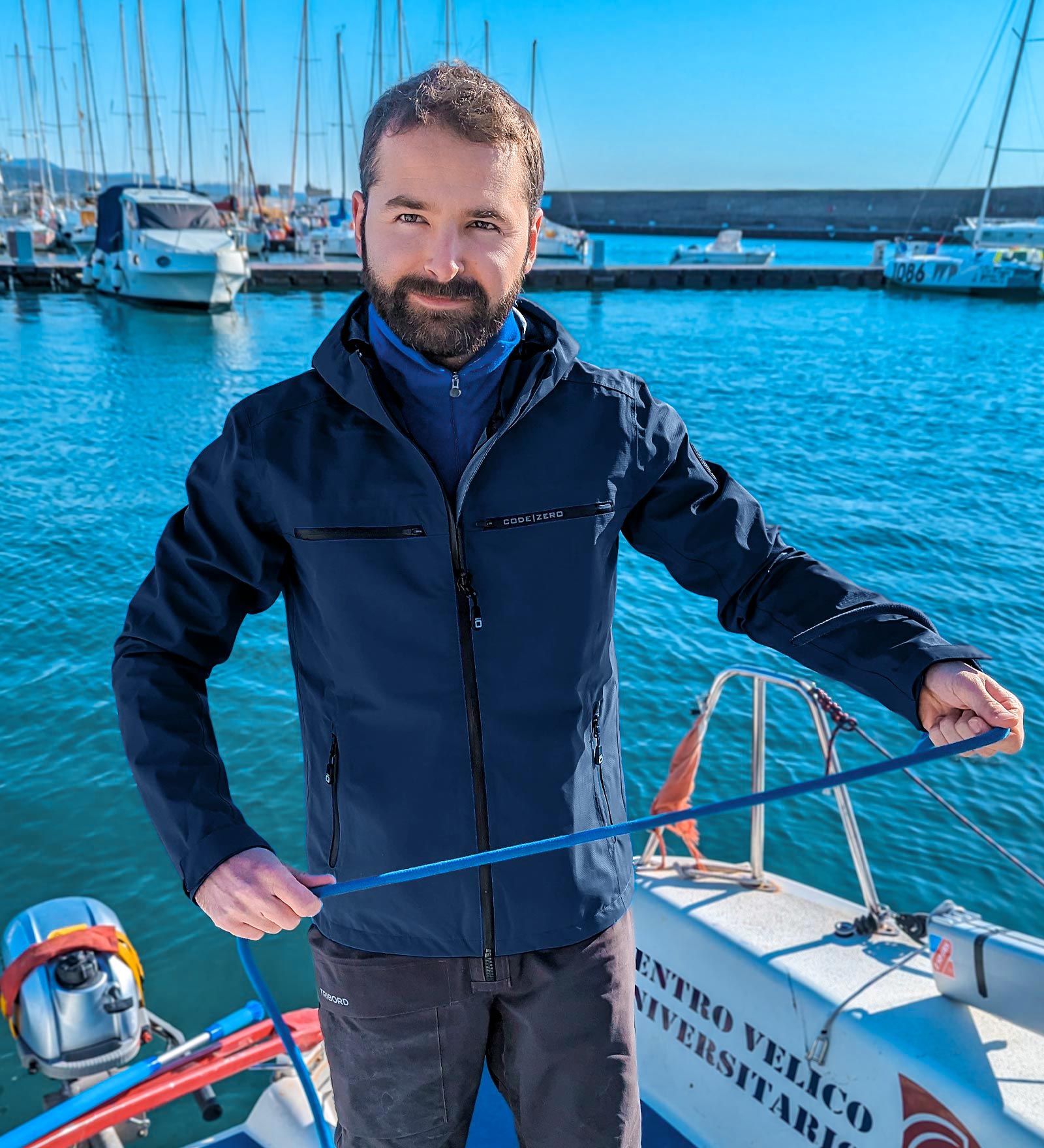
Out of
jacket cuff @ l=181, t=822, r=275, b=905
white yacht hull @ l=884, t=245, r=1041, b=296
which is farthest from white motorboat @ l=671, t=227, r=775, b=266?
jacket cuff @ l=181, t=822, r=275, b=905

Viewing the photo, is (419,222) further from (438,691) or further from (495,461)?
(438,691)

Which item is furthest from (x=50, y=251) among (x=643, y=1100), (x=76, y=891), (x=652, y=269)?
(x=643, y=1100)

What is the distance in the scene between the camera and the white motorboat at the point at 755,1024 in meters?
2.75

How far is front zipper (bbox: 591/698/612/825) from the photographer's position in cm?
178

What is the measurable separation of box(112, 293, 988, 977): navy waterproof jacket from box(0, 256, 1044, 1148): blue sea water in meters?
3.78

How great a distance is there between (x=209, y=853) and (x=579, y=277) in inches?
1810

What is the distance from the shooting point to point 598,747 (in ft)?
5.89

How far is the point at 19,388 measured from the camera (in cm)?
2156

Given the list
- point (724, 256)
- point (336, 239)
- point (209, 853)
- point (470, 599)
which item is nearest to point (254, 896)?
point (209, 853)

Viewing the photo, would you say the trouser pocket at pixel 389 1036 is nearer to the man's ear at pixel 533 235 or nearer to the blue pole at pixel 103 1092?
the man's ear at pixel 533 235

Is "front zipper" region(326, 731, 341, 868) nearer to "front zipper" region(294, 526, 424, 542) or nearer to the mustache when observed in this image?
"front zipper" region(294, 526, 424, 542)

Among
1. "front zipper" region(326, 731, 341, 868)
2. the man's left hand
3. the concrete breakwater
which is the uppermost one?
the concrete breakwater

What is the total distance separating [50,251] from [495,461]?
185ft

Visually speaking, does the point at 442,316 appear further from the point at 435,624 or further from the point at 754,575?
the point at 754,575
